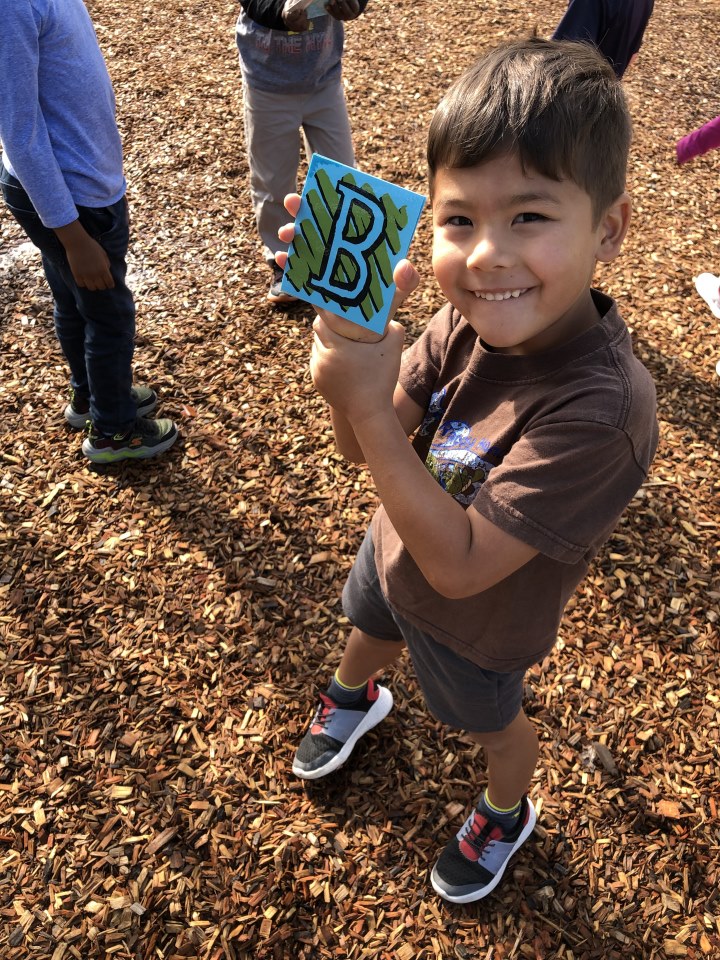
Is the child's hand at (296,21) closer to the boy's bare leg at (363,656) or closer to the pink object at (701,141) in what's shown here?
the pink object at (701,141)

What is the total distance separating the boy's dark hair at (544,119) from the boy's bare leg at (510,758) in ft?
4.35

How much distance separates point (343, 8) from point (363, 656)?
2.83 meters

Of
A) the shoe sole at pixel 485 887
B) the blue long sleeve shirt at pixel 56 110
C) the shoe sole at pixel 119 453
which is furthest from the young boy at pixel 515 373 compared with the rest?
the shoe sole at pixel 119 453

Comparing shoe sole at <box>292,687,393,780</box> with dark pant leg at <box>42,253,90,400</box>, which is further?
dark pant leg at <box>42,253,90,400</box>

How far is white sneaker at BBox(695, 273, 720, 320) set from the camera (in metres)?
4.34

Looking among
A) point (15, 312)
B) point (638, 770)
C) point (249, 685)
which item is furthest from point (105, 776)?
point (15, 312)

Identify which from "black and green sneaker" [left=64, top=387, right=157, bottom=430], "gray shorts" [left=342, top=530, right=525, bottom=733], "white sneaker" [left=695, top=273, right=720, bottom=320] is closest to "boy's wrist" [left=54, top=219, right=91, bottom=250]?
"black and green sneaker" [left=64, top=387, right=157, bottom=430]

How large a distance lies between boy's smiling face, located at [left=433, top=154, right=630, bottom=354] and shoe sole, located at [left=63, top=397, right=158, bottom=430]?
2577 millimetres

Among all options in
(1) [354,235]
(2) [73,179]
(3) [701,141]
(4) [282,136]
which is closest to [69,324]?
(2) [73,179]

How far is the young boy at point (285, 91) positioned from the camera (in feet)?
11.3

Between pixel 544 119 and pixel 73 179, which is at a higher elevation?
pixel 544 119

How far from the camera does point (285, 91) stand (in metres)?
3.73

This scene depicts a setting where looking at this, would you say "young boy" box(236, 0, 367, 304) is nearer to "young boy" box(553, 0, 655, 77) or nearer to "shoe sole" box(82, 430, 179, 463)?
"young boy" box(553, 0, 655, 77)

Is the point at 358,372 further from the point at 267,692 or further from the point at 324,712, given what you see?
the point at 267,692
